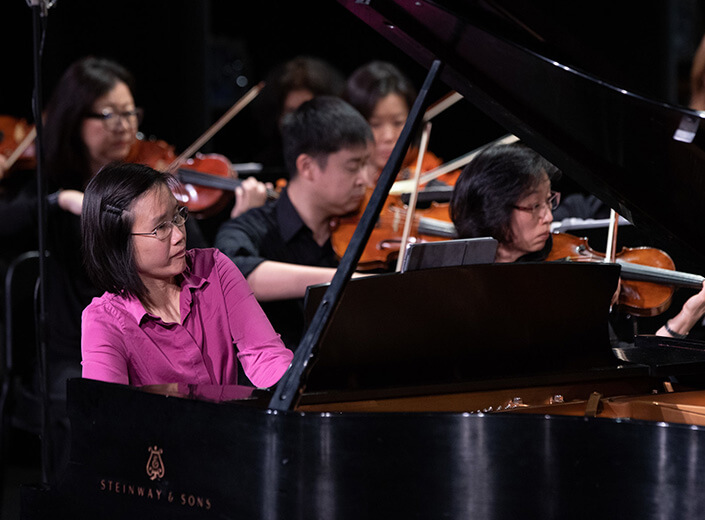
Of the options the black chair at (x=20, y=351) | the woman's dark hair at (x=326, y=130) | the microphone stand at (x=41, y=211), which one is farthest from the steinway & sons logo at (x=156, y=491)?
the woman's dark hair at (x=326, y=130)

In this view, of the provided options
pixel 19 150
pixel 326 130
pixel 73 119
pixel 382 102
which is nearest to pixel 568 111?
pixel 326 130

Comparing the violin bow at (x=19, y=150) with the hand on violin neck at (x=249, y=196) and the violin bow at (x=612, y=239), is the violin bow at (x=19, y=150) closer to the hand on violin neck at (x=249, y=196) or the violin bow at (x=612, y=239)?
the hand on violin neck at (x=249, y=196)

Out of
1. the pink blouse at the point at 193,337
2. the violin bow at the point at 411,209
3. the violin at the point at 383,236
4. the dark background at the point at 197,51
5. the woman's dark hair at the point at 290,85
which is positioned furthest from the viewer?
the dark background at the point at 197,51

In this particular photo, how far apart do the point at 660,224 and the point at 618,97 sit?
31 cm

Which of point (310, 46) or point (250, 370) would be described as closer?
point (250, 370)

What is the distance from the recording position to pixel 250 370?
6.32 feet

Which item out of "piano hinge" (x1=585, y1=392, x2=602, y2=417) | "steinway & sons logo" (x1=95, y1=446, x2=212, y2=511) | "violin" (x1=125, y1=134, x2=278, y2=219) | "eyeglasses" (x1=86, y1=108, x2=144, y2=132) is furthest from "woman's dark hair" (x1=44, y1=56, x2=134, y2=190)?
"piano hinge" (x1=585, y1=392, x2=602, y2=417)

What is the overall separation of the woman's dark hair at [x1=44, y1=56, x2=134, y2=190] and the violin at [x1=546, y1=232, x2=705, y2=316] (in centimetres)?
157

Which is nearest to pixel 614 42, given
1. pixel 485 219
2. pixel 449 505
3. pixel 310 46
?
pixel 310 46

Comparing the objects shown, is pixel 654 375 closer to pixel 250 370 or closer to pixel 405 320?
pixel 405 320

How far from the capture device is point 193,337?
1882 mm

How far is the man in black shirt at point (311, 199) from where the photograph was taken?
295 cm

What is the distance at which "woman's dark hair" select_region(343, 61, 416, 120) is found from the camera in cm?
396

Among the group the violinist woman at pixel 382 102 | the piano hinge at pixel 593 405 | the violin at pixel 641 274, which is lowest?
the piano hinge at pixel 593 405
